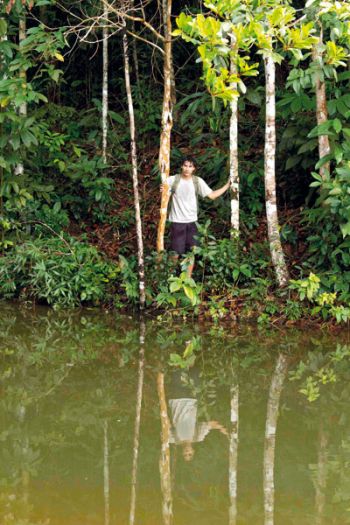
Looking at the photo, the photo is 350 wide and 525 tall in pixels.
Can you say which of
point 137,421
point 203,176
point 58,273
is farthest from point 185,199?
point 137,421

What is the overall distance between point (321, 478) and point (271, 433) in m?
0.77

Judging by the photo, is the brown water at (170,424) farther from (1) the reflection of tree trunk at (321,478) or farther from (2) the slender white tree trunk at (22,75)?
(2) the slender white tree trunk at (22,75)

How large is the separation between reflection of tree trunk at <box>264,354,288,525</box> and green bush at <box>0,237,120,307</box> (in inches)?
98.3

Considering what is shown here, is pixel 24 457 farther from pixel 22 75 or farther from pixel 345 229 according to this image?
pixel 22 75

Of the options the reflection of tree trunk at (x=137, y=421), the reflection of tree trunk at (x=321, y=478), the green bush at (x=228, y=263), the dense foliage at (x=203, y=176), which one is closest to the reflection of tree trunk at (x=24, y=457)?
the reflection of tree trunk at (x=137, y=421)

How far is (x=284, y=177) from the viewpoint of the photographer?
10484mm

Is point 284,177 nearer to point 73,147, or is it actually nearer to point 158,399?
point 73,147

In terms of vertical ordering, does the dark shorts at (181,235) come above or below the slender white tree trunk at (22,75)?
below

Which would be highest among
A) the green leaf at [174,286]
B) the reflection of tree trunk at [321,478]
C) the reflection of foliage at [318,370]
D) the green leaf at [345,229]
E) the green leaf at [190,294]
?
the green leaf at [345,229]

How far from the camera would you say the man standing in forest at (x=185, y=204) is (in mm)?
9148

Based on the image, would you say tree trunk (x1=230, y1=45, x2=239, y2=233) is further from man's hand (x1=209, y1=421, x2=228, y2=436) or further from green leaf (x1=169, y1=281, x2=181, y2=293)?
man's hand (x1=209, y1=421, x2=228, y2=436)

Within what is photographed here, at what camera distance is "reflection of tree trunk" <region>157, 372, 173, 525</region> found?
4.57 m

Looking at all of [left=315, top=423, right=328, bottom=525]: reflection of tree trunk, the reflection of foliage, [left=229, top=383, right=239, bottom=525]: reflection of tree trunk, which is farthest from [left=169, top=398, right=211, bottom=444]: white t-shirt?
the reflection of foliage

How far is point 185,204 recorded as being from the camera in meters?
9.20
